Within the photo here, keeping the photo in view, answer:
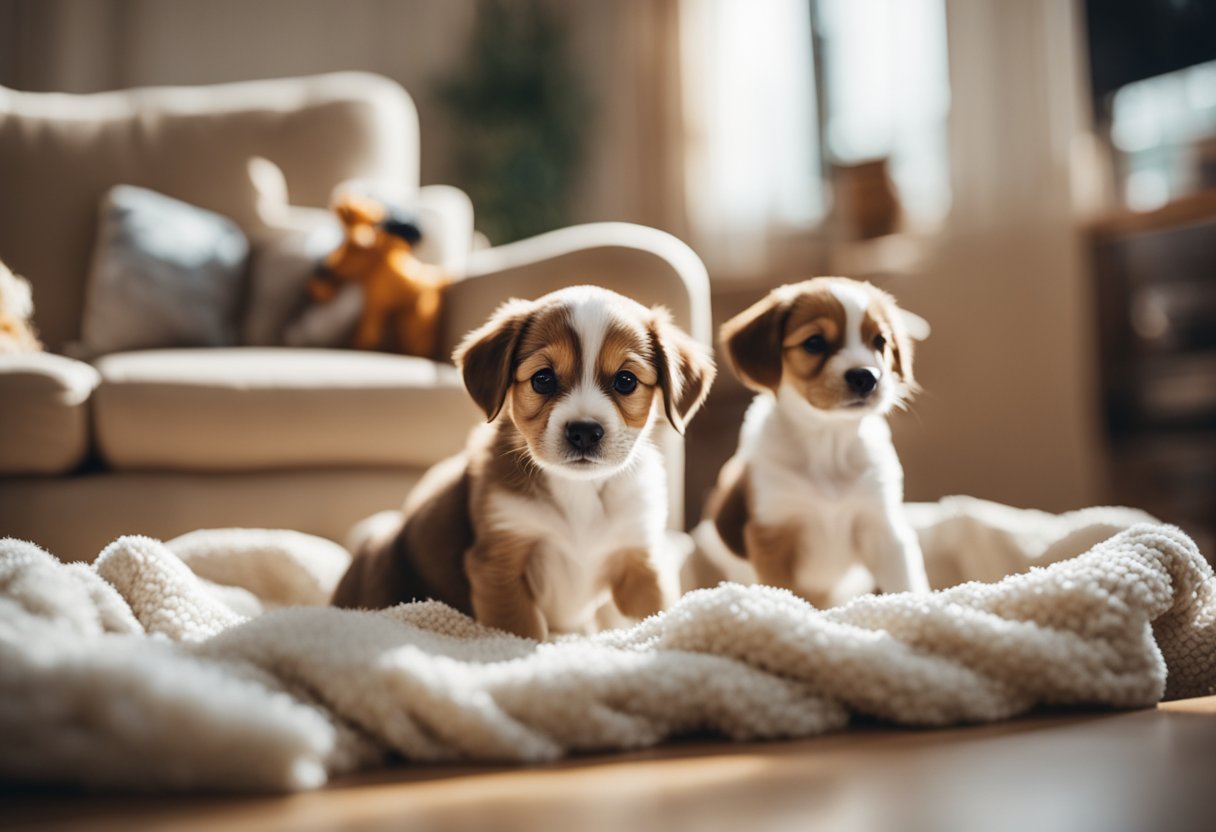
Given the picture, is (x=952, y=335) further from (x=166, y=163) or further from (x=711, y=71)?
(x=166, y=163)

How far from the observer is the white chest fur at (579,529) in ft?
4.50

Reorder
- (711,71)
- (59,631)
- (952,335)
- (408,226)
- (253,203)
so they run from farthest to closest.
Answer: (711,71)
(952,335)
(253,203)
(408,226)
(59,631)

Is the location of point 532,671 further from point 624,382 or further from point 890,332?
point 890,332

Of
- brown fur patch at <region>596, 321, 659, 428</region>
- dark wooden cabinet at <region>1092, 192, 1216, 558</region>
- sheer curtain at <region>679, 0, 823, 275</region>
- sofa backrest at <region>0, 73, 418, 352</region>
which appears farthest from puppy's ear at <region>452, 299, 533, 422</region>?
sheer curtain at <region>679, 0, 823, 275</region>

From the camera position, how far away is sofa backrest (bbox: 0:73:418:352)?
292 cm

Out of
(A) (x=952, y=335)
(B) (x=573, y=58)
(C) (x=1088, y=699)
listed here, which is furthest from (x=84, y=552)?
(B) (x=573, y=58)

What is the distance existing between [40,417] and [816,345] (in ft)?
5.16

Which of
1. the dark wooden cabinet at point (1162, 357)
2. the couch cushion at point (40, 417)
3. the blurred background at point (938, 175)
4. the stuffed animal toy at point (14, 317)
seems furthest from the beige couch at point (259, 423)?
the dark wooden cabinet at point (1162, 357)

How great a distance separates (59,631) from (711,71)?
14.3ft

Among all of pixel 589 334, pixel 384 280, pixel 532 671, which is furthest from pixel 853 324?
pixel 384 280

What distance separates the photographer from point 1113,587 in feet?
3.20

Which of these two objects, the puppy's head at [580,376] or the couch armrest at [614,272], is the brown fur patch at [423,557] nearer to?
the puppy's head at [580,376]

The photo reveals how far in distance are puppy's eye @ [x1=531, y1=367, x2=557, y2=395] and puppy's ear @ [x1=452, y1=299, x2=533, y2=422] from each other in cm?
4

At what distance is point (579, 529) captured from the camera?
1.40 metres
